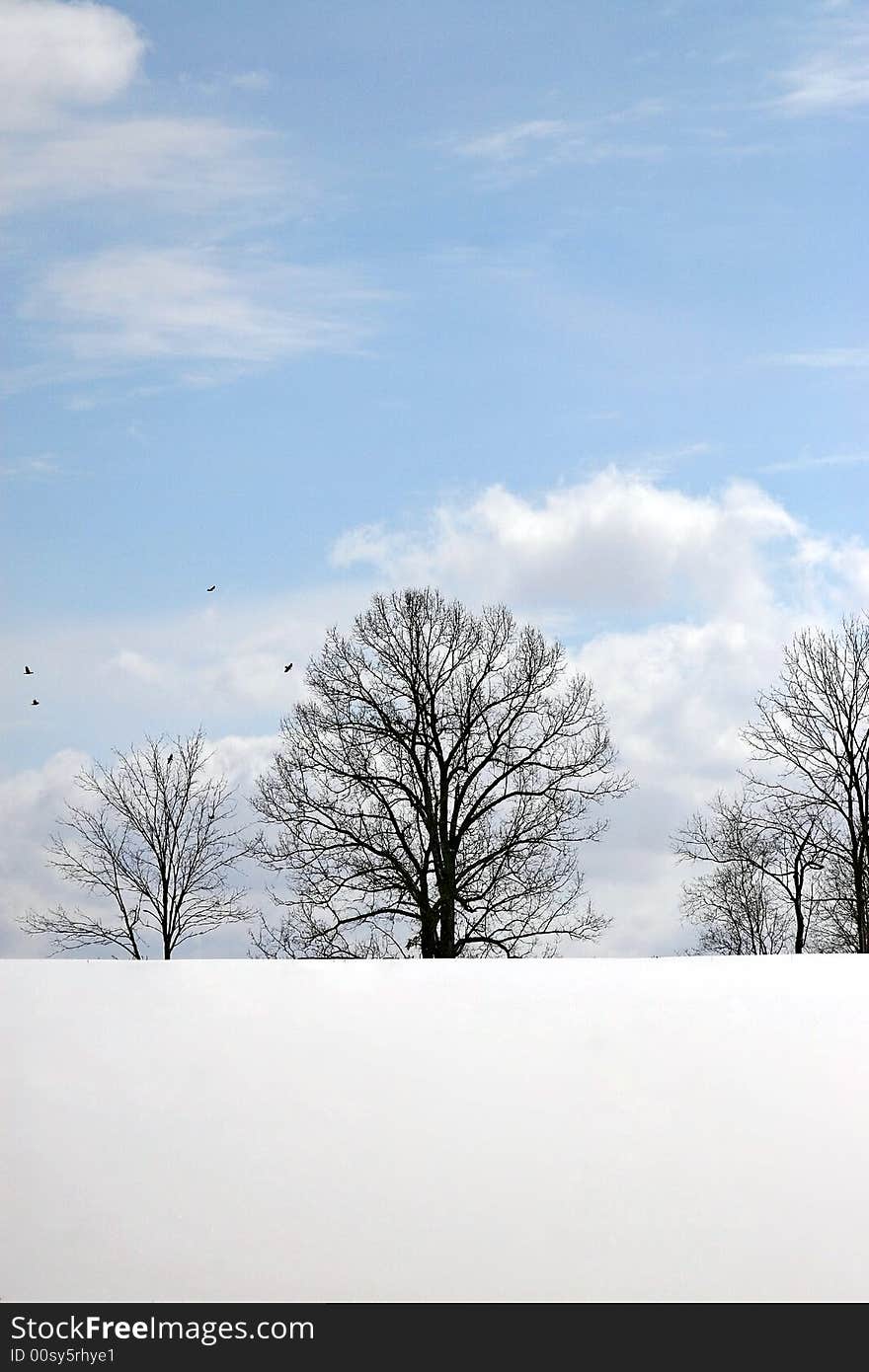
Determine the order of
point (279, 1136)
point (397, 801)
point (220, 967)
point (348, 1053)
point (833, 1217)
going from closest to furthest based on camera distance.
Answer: point (833, 1217), point (279, 1136), point (348, 1053), point (220, 967), point (397, 801)

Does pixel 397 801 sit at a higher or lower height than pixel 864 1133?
higher

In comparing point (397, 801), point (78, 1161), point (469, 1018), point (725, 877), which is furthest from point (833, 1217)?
point (725, 877)

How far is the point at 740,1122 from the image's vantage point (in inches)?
95.1

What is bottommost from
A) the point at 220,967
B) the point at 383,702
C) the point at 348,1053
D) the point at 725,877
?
the point at 348,1053

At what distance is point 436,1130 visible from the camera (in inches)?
94.0

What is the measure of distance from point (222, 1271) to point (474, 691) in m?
15.5

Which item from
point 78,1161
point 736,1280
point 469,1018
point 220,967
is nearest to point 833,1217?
point 736,1280

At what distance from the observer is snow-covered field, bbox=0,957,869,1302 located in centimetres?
202

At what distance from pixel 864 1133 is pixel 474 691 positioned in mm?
15105

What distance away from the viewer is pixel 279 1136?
7.71ft

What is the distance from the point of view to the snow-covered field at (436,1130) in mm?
2018
